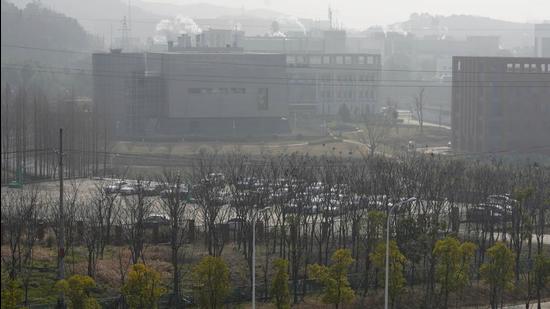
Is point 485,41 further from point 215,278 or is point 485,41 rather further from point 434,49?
point 215,278

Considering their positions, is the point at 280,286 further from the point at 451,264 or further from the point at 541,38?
the point at 541,38

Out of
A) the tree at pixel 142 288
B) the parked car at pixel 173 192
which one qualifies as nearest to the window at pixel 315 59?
the parked car at pixel 173 192

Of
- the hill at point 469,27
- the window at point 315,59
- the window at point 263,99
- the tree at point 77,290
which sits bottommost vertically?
the tree at point 77,290

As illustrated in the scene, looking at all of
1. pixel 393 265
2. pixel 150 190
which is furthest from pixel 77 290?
pixel 150 190

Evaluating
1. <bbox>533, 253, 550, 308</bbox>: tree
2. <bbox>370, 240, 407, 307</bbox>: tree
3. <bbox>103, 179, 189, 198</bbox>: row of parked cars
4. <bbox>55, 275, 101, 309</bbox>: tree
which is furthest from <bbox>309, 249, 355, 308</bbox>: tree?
<bbox>103, 179, 189, 198</bbox>: row of parked cars

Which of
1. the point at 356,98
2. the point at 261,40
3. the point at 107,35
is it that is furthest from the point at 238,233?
the point at 107,35

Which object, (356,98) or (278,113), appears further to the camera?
(356,98)

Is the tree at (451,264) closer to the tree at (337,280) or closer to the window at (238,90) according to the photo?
the tree at (337,280)
